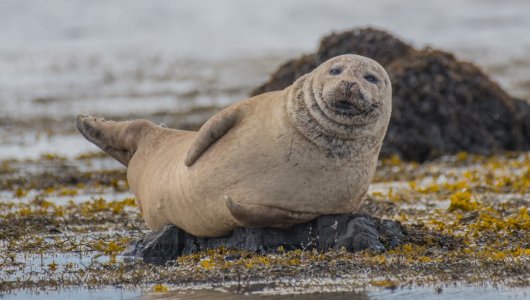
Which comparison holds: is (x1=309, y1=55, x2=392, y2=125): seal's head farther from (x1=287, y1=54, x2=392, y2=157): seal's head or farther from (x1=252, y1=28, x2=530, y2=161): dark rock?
(x1=252, y1=28, x2=530, y2=161): dark rock

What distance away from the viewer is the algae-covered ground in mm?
6047

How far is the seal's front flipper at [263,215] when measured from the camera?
6.80m

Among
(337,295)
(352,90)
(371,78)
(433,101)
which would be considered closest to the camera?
(337,295)

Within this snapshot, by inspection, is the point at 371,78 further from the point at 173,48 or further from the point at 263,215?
the point at 173,48

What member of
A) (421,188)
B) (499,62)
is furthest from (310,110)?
(499,62)

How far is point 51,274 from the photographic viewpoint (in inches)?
259

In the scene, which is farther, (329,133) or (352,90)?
(329,133)

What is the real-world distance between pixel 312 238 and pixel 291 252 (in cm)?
27

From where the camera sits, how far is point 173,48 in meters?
28.9

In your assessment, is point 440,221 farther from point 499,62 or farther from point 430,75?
point 499,62

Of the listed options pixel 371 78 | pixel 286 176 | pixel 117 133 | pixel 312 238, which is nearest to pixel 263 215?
pixel 286 176

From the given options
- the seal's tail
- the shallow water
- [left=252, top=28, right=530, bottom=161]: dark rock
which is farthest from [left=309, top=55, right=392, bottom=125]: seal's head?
[left=252, top=28, right=530, bottom=161]: dark rock

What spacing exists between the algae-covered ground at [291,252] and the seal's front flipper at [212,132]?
0.72 metres

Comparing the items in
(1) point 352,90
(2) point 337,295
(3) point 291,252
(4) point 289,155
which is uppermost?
(1) point 352,90
